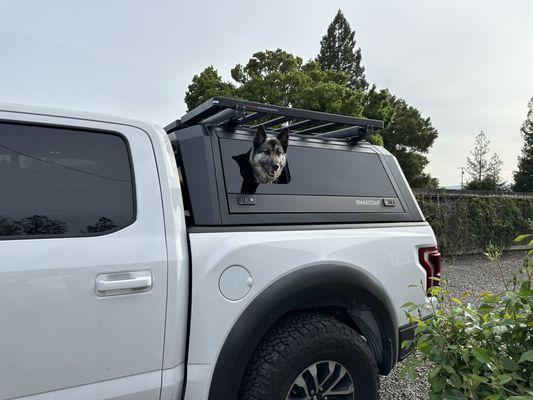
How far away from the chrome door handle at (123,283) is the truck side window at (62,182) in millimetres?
219

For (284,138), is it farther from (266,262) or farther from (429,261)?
(429,261)

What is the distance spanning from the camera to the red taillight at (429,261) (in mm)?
2465

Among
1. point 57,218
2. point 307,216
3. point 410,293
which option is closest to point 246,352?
point 307,216

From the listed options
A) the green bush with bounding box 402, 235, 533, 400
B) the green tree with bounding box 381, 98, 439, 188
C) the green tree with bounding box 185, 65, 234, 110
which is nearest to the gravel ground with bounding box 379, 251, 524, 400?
the green bush with bounding box 402, 235, 533, 400

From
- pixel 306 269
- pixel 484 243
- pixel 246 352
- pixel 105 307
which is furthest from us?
pixel 484 243

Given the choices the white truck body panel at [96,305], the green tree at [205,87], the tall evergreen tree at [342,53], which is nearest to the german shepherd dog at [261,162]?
the white truck body panel at [96,305]

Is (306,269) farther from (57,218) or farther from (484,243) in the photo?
(484,243)

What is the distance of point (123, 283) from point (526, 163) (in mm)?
45264

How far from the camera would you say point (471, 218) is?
9523 mm

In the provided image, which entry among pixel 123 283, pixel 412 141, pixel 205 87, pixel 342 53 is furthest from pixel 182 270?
pixel 342 53

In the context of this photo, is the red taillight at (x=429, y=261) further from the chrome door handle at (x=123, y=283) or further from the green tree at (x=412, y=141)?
the green tree at (x=412, y=141)

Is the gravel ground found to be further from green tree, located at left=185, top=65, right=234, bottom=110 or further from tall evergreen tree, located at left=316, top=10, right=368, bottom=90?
tall evergreen tree, located at left=316, top=10, right=368, bottom=90

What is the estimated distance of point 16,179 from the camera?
1.52 meters

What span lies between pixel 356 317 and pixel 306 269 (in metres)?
0.56
